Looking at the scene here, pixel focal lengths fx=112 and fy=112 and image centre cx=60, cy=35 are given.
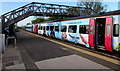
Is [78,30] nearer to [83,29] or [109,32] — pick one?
[83,29]

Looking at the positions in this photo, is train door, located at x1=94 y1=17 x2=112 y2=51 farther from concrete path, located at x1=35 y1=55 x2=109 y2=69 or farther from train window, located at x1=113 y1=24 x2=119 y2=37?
concrete path, located at x1=35 y1=55 x2=109 y2=69

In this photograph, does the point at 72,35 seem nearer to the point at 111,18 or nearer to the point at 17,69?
the point at 111,18

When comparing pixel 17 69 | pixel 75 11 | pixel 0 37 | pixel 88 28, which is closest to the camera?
pixel 17 69

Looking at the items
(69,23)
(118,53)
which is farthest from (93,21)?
(69,23)

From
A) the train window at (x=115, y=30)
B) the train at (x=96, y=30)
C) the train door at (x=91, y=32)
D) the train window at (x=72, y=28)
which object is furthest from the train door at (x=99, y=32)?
the train window at (x=72, y=28)

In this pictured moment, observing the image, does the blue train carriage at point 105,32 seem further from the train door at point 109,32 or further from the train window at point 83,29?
the train window at point 83,29

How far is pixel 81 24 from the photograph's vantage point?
1090 centimetres

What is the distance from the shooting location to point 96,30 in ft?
29.9

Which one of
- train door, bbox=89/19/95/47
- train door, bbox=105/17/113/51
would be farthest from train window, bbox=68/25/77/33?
train door, bbox=105/17/113/51

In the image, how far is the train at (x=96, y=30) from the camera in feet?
24.5

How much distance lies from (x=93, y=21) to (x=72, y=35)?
3727 millimetres

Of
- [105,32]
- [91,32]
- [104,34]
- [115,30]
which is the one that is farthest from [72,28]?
[115,30]

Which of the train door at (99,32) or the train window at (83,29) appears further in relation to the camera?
the train window at (83,29)

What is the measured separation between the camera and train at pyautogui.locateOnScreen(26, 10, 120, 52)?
7.46 meters
